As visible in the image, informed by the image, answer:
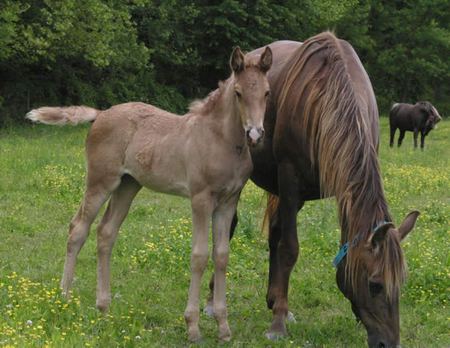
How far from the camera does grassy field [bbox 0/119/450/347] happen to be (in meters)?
5.05

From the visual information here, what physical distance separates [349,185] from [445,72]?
131 ft

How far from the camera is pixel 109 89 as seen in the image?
27141mm

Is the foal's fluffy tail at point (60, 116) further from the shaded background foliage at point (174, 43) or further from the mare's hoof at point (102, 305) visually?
the shaded background foliage at point (174, 43)

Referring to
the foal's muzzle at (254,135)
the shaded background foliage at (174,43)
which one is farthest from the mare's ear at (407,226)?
the shaded background foliage at (174,43)

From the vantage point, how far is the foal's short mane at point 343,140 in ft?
14.9

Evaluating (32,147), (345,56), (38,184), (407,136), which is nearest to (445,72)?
(407,136)

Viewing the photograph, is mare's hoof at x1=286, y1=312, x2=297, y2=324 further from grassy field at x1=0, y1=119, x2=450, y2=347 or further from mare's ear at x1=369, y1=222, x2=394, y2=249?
mare's ear at x1=369, y1=222, x2=394, y2=249

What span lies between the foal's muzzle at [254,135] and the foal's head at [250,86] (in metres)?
0.04

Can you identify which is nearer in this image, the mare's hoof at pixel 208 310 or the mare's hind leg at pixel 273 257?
the mare's hind leg at pixel 273 257

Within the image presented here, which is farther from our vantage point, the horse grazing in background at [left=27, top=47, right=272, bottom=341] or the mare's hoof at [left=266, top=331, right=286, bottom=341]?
the mare's hoof at [left=266, top=331, right=286, bottom=341]

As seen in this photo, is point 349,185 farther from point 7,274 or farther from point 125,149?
point 7,274

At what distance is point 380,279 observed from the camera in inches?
173

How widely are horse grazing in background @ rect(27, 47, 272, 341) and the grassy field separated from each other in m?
0.41

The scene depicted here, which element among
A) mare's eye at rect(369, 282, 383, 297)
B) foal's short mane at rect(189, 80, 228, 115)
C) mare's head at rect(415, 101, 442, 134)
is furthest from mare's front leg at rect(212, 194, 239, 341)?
mare's head at rect(415, 101, 442, 134)
